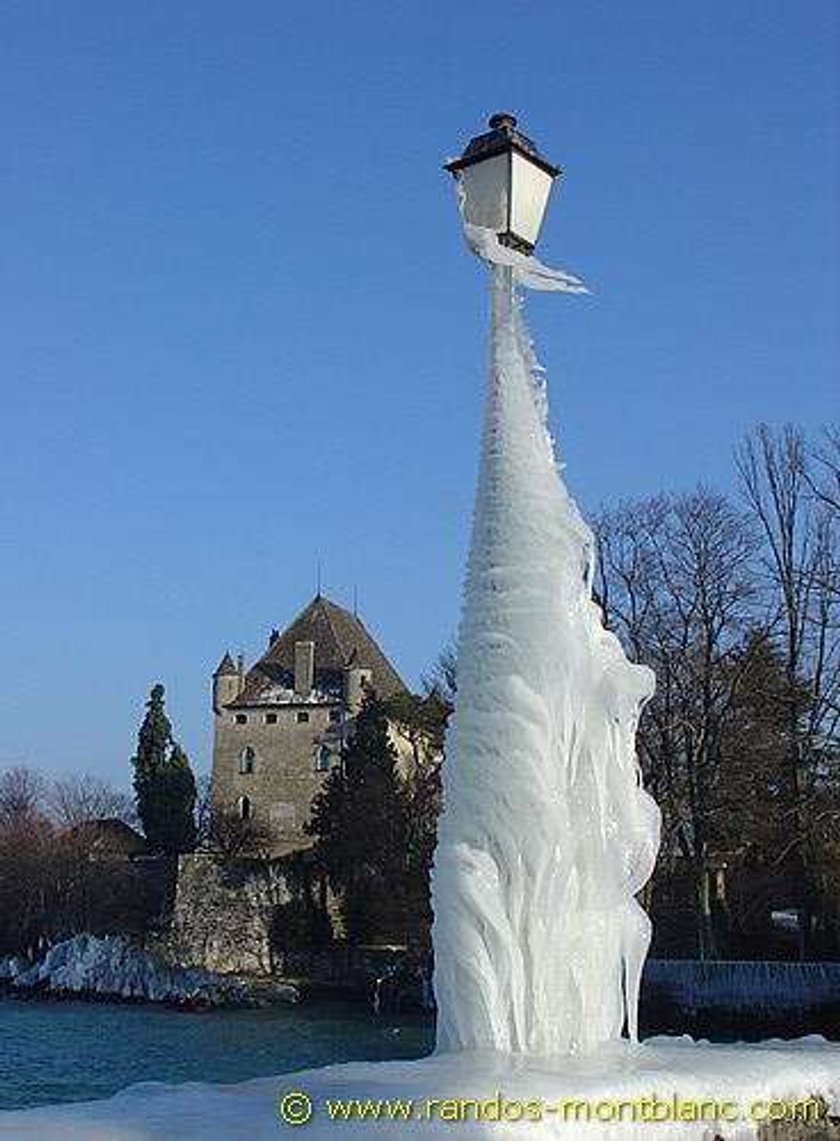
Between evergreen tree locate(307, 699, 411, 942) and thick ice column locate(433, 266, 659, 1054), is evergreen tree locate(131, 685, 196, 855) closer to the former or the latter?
evergreen tree locate(307, 699, 411, 942)

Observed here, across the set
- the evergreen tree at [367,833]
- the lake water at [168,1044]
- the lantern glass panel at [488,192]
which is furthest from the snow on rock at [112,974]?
the lantern glass panel at [488,192]

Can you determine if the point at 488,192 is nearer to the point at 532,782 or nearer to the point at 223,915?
the point at 532,782

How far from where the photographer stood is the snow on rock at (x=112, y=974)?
43.5m

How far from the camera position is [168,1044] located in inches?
1105

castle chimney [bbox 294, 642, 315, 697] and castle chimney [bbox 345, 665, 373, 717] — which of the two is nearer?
castle chimney [bbox 345, 665, 373, 717]

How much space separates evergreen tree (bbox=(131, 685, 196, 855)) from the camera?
56.2 meters

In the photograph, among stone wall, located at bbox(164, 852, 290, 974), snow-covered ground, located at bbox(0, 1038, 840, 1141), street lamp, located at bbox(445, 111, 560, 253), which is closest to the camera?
snow-covered ground, located at bbox(0, 1038, 840, 1141)

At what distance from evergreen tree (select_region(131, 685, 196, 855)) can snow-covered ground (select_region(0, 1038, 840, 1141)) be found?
1980 inches

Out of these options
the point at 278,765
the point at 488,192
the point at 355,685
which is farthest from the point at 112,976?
the point at 488,192

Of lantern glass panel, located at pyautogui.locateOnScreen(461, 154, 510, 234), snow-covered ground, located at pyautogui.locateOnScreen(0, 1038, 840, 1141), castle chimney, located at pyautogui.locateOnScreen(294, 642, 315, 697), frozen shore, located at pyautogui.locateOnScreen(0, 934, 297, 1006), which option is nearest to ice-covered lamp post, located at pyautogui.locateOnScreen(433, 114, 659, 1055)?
lantern glass panel, located at pyautogui.locateOnScreen(461, 154, 510, 234)

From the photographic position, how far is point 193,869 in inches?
1917

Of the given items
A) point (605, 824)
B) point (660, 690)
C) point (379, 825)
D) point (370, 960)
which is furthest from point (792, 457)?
point (605, 824)

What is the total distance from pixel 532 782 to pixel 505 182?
344cm

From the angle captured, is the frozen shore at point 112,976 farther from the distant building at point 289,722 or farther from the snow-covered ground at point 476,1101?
the snow-covered ground at point 476,1101
